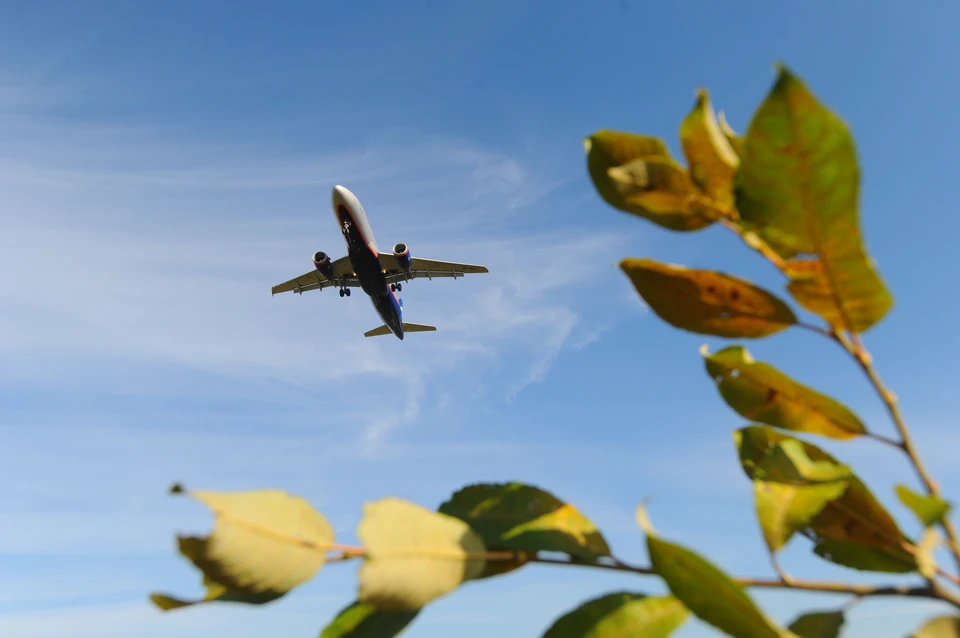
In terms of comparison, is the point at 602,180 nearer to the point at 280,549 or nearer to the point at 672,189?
the point at 672,189

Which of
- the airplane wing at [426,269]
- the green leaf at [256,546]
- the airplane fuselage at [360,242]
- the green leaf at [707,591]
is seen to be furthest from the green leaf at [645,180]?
the airplane wing at [426,269]

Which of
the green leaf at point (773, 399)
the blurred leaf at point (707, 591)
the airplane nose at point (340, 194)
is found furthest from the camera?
the airplane nose at point (340, 194)

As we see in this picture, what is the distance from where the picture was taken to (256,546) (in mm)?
1305

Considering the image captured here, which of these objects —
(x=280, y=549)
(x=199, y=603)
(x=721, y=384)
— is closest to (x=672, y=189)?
(x=721, y=384)

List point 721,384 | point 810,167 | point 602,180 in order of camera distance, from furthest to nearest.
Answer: point 721,384, point 602,180, point 810,167

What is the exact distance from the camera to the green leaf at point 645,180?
1471mm

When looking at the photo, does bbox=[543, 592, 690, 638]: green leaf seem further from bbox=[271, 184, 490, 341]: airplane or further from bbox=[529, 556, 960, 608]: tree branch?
bbox=[271, 184, 490, 341]: airplane

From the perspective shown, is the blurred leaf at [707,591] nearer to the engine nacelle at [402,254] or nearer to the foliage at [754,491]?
the foliage at [754,491]

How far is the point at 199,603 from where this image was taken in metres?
1.38

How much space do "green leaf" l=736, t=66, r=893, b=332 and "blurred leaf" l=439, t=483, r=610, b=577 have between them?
0.74 meters

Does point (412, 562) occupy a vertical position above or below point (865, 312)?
below

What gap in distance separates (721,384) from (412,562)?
100 centimetres

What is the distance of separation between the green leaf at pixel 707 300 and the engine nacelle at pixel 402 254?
43600mm

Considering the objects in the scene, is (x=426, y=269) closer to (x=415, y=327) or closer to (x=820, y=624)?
(x=415, y=327)
